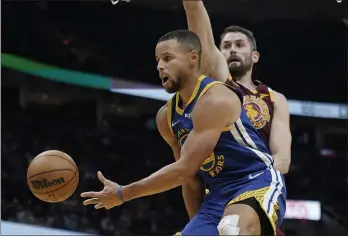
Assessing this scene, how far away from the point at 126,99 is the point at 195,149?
8.00 m

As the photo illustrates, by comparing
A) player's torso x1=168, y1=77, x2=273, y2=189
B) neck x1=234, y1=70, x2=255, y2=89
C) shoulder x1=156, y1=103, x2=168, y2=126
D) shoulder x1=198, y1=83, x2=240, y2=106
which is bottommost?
player's torso x1=168, y1=77, x2=273, y2=189

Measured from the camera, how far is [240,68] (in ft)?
13.9

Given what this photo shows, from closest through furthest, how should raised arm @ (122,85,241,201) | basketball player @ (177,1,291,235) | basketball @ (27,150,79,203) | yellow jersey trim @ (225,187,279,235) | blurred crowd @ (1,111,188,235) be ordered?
1. raised arm @ (122,85,241,201)
2. yellow jersey trim @ (225,187,279,235)
3. basketball player @ (177,1,291,235)
4. basketball @ (27,150,79,203)
5. blurred crowd @ (1,111,188,235)

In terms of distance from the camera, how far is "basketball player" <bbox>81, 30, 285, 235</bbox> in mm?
3039

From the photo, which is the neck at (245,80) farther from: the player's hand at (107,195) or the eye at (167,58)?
the player's hand at (107,195)

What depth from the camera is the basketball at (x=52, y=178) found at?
3623mm

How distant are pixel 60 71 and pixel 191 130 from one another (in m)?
7.84

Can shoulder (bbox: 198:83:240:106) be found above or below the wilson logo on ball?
above

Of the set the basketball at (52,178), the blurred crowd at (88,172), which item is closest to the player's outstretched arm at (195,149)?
the basketball at (52,178)

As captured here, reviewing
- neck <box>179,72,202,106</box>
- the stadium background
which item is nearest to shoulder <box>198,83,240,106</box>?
neck <box>179,72,202,106</box>

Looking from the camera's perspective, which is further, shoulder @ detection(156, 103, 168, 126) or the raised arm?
shoulder @ detection(156, 103, 168, 126)

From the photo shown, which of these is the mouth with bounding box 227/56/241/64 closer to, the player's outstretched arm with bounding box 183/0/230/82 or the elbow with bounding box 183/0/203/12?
the player's outstretched arm with bounding box 183/0/230/82

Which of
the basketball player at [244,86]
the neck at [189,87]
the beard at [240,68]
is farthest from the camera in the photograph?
the beard at [240,68]

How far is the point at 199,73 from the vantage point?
3.31 m
